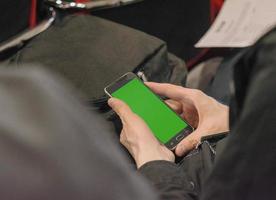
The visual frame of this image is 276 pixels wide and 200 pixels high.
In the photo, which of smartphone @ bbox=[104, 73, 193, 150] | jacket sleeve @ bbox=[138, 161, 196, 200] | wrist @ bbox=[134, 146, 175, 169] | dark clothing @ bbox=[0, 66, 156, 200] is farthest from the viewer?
smartphone @ bbox=[104, 73, 193, 150]

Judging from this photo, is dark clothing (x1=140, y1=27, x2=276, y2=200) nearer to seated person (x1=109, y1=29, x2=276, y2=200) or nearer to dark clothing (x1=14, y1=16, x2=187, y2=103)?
seated person (x1=109, y1=29, x2=276, y2=200)

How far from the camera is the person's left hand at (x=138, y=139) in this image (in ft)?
2.31

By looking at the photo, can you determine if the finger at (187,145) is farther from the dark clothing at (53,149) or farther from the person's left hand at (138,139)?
the dark clothing at (53,149)

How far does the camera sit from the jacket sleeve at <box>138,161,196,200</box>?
581mm

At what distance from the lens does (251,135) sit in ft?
1.19

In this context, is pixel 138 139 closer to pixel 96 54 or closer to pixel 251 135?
pixel 96 54

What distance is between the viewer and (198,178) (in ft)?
2.19

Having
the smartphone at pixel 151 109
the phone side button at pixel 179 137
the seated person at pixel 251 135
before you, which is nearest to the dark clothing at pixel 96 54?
the smartphone at pixel 151 109

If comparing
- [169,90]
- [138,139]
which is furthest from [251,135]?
[169,90]

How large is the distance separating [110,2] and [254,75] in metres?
0.73

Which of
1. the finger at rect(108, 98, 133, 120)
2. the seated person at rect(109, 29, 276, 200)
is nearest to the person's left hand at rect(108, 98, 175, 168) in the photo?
the finger at rect(108, 98, 133, 120)

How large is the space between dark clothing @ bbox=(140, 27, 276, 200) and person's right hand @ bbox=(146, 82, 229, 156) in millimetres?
335

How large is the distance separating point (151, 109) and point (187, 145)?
0.35ft

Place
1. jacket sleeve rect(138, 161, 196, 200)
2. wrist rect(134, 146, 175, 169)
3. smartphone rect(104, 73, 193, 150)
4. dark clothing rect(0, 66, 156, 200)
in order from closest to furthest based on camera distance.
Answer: dark clothing rect(0, 66, 156, 200) < jacket sleeve rect(138, 161, 196, 200) < wrist rect(134, 146, 175, 169) < smartphone rect(104, 73, 193, 150)
